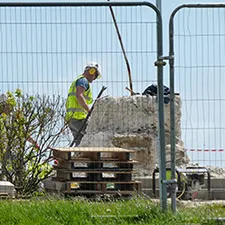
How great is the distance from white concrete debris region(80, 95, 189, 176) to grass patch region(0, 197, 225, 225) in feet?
9.18

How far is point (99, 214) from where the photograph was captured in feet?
31.0

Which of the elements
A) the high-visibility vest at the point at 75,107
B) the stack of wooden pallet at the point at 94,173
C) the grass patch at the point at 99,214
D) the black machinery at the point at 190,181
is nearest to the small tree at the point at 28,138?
the high-visibility vest at the point at 75,107

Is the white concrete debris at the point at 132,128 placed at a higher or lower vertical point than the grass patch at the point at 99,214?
higher

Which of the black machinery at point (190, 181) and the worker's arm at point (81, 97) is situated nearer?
the worker's arm at point (81, 97)

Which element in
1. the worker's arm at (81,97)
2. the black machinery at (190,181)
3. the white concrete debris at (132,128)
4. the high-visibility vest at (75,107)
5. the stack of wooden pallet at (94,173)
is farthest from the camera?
the white concrete debris at (132,128)

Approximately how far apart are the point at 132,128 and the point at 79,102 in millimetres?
1372

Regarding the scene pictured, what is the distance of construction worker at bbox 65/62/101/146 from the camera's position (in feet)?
38.4

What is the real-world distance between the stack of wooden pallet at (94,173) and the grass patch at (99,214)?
181cm

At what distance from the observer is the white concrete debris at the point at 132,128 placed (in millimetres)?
12766

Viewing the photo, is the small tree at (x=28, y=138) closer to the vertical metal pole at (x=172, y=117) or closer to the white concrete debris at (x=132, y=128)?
the white concrete debris at (x=132, y=128)

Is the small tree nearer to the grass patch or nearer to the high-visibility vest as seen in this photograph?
the high-visibility vest

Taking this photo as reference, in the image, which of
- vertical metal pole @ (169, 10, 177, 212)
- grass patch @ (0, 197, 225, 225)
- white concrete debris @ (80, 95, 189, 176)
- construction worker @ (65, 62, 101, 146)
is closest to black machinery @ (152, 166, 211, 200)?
white concrete debris @ (80, 95, 189, 176)

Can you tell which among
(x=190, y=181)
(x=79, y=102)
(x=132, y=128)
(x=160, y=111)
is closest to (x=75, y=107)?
(x=79, y=102)

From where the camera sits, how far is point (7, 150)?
12773 mm
